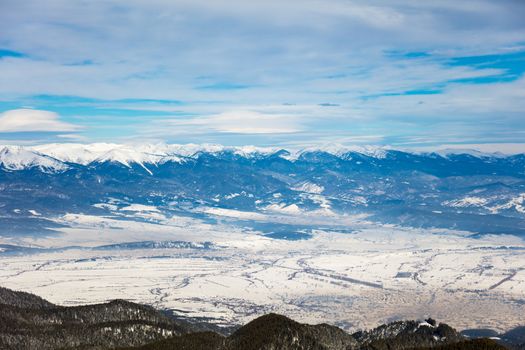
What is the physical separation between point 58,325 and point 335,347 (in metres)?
52.4

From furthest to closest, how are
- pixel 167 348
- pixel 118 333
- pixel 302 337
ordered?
pixel 118 333 < pixel 302 337 < pixel 167 348

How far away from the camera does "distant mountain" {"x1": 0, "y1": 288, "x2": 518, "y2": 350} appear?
121312 millimetres

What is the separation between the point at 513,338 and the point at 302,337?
82605 mm

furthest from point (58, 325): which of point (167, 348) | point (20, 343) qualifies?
point (167, 348)

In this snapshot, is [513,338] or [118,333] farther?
[513,338]

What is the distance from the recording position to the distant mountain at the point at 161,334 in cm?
12131

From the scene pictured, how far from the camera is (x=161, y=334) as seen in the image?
452 feet

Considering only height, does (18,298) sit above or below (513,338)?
above

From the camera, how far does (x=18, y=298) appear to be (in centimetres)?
16812

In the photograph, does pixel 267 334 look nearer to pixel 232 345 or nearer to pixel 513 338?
pixel 232 345

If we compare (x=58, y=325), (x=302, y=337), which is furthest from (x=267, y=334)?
(x=58, y=325)

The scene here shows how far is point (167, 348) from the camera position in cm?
A: 11631

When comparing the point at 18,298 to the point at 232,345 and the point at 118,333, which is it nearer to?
the point at 118,333

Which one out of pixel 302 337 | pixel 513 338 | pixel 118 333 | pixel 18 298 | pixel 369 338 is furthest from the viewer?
pixel 513 338
